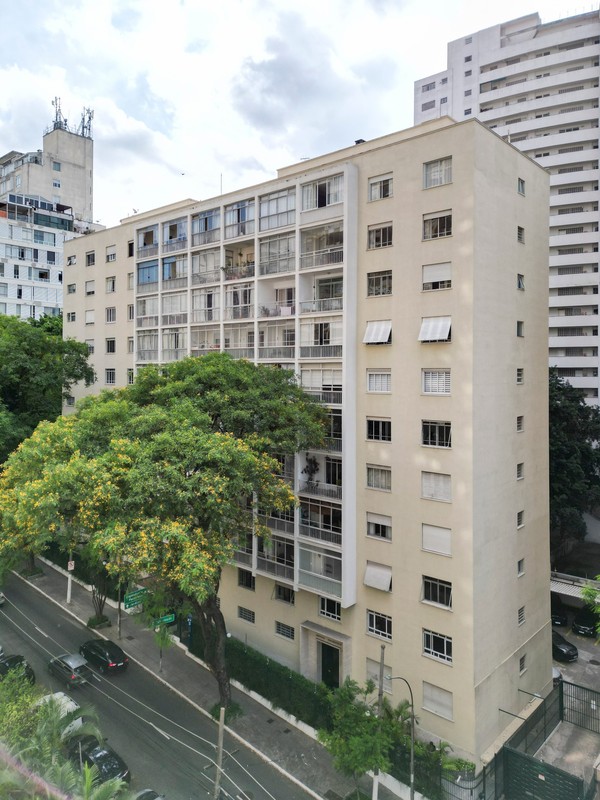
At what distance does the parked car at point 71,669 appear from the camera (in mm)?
30359

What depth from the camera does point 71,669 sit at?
30.7 meters

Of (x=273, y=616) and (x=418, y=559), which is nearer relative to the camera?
(x=418, y=559)

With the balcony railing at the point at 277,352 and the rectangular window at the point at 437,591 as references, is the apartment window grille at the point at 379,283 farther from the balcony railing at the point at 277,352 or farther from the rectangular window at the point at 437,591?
the rectangular window at the point at 437,591

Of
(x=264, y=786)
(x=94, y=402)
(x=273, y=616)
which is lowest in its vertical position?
(x=264, y=786)

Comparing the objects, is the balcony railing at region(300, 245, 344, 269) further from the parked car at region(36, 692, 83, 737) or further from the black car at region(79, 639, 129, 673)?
the black car at region(79, 639, 129, 673)

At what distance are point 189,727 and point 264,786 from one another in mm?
5111

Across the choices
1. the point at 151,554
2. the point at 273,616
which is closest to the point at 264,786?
the point at 273,616

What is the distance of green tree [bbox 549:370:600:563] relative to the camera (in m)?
43.2

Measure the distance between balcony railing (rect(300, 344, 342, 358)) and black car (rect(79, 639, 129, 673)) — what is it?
764 inches

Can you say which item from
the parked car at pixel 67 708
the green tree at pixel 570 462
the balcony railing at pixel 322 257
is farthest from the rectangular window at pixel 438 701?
the green tree at pixel 570 462

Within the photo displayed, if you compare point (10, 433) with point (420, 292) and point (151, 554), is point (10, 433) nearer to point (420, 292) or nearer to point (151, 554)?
point (151, 554)

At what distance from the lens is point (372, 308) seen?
28.0 metres

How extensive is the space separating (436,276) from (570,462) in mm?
24313

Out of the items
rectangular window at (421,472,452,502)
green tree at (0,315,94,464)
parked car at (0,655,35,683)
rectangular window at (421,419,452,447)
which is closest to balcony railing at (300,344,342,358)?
rectangular window at (421,419,452,447)
